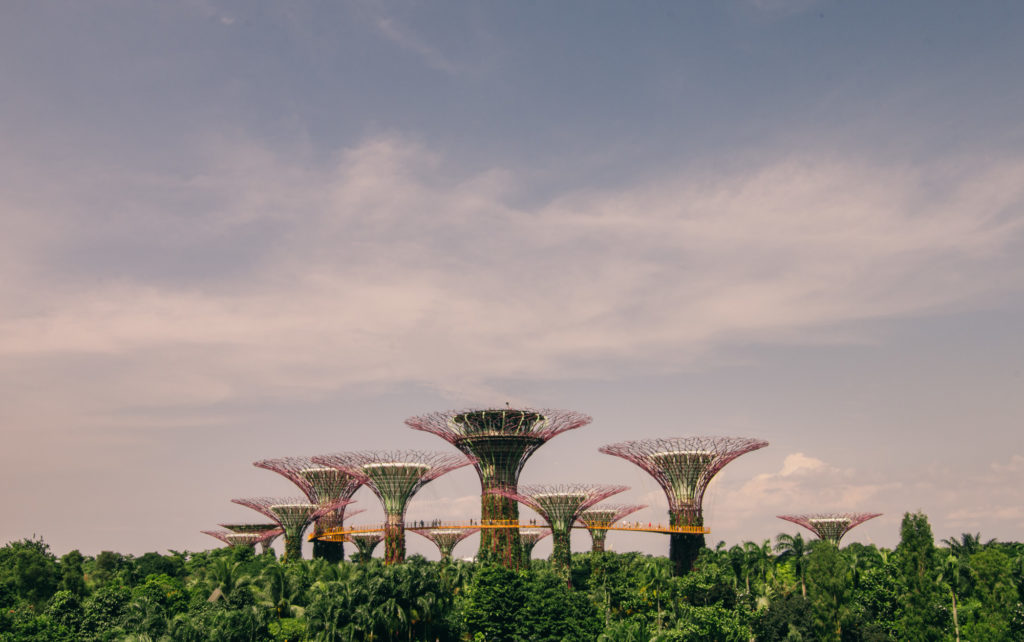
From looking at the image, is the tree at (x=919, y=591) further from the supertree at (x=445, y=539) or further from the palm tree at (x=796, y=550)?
the supertree at (x=445, y=539)

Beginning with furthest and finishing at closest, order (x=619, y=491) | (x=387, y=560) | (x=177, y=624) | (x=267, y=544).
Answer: (x=267, y=544) → (x=387, y=560) → (x=619, y=491) → (x=177, y=624)

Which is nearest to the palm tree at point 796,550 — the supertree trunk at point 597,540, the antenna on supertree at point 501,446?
the antenna on supertree at point 501,446

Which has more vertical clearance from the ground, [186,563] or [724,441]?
[724,441]

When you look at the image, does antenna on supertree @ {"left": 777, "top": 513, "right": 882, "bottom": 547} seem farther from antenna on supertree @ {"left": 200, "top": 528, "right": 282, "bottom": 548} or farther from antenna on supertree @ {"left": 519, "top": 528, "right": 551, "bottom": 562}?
antenna on supertree @ {"left": 200, "top": 528, "right": 282, "bottom": 548}

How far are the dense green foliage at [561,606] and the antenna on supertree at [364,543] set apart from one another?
107 feet

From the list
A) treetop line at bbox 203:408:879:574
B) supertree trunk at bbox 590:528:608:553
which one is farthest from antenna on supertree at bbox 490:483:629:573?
supertree trunk at bbox 590:528:608:553

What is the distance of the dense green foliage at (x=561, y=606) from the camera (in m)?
48.2

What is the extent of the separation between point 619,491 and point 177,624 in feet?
139

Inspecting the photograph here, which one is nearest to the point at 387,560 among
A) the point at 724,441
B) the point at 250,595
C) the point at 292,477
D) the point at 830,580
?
the point at 292,477

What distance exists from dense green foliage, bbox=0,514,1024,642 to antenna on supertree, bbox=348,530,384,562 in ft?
107

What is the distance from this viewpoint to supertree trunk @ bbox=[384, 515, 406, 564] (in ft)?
271

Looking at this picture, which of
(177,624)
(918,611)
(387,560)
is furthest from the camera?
(387,560)

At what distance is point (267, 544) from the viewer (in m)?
129

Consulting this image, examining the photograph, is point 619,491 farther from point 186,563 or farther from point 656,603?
point 186,563
